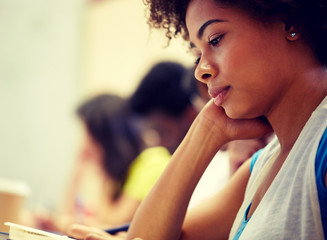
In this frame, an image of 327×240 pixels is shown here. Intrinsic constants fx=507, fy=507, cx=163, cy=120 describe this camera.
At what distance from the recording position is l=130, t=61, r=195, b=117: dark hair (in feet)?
7.36

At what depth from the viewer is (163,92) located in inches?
89.7

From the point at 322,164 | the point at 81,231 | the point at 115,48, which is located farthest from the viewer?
the point at 115,48

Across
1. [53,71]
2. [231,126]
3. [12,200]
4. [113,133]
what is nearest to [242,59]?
[231,126]

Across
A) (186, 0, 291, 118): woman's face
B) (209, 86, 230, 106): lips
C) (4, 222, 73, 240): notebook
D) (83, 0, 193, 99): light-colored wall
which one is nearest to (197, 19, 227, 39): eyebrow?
(186, 0, 291, 118): woman's face

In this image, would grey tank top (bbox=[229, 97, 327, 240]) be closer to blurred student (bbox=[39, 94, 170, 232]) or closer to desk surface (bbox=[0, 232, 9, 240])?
desk surface (bbox=[0, 232, 9, 240])

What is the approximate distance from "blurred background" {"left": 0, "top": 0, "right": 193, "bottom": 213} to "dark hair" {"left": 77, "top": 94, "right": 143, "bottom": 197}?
1.35 metres

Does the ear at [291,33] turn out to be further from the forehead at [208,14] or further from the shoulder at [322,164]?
the shoulder at [322,164]

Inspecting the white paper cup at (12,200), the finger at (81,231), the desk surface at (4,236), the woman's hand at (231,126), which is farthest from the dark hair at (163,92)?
the desk surface at (4,236)

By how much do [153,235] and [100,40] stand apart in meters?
3.13

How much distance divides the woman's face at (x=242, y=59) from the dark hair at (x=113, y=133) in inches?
55.2

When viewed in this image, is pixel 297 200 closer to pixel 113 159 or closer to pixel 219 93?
pixel 219 93

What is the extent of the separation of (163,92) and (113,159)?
38 cm

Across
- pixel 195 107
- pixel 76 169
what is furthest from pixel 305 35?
pixel 76 169

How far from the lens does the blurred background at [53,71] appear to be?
378cm
